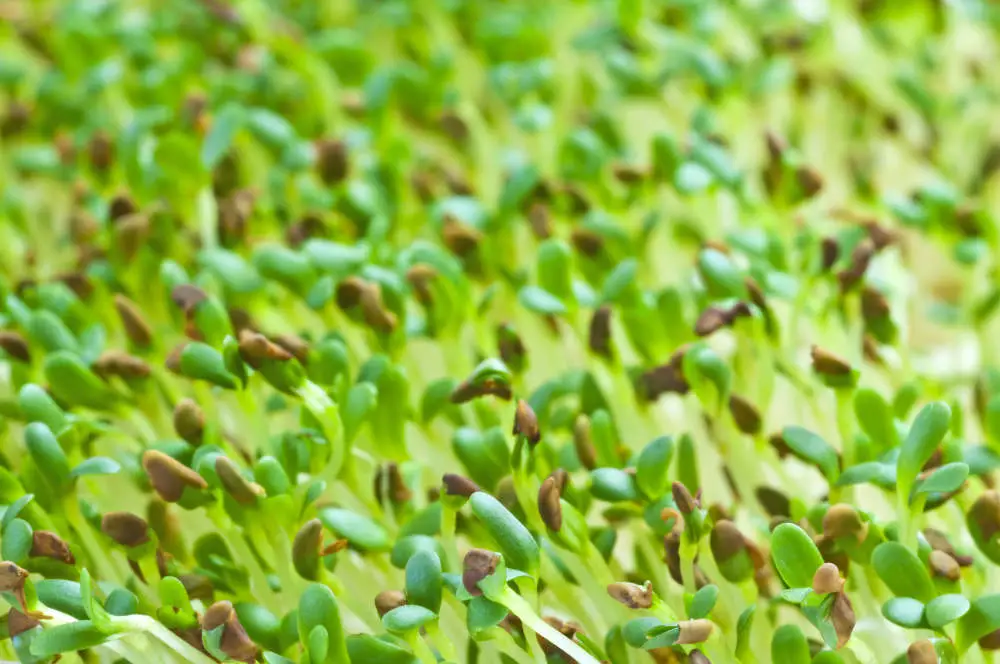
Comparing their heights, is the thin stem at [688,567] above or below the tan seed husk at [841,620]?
below

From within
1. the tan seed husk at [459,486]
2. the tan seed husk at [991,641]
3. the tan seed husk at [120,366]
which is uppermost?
the tan seed husk at [120,366]

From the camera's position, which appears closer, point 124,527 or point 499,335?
point 124,527

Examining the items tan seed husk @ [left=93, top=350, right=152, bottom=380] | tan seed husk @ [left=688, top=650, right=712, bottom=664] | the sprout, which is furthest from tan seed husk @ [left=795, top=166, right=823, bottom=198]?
tan seed husk @ [left=93, top=350, right=152, bottom=380]

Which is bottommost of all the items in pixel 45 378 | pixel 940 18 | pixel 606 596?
pixel 606 596

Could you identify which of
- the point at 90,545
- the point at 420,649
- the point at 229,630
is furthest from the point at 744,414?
the point at 90,545

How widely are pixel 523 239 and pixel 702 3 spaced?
52cm

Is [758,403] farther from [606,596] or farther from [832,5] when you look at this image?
[832,5]

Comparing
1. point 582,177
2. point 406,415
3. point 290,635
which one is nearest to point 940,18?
point 582,177

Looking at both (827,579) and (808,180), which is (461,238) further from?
(827,579)

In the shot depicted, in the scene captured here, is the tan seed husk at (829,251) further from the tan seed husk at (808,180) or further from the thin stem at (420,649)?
the thin stem at (420,649)

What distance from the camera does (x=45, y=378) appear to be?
112 centimetres

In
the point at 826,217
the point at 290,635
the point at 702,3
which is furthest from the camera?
the point at 702,3

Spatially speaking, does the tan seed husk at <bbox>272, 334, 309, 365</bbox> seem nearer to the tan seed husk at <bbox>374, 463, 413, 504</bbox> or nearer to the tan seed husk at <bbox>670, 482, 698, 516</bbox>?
the tan seed husk at <bbox>374, 463, 413, 504</bbox>

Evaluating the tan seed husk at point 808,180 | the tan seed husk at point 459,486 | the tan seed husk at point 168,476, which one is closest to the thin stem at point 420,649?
the tan seed husk at point 459,486
